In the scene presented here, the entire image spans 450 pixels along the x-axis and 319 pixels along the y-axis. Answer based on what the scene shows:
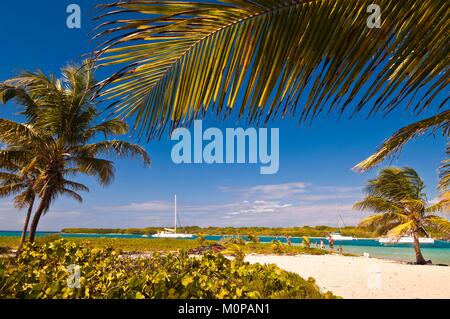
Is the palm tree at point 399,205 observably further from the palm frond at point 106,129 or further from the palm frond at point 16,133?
the palm frond at point 16,133

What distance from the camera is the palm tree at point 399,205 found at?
1552 centimetres

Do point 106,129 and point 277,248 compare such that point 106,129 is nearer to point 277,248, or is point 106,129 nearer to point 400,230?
point 277,248

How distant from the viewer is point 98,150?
13.5 meters

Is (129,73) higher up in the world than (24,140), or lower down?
lower down

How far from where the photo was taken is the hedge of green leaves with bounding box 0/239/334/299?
89.8 inches

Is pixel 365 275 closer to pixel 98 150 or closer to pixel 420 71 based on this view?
pixel 420 71

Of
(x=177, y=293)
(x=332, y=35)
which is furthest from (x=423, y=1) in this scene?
(x=177, y=293)

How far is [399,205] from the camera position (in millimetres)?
16578

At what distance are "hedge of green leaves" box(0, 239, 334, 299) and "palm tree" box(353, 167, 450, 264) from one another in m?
14.1

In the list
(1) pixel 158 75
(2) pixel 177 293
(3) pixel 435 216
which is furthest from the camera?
(3) pixel 435 216

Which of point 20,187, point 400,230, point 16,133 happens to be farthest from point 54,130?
point 400,230

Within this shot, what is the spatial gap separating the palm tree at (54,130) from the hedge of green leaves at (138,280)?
847cm

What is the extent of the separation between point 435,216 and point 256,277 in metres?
15.4

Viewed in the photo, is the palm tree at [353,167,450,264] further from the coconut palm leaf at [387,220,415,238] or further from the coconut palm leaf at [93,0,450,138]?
the coconut palm leaf at [93,0,450,138]
